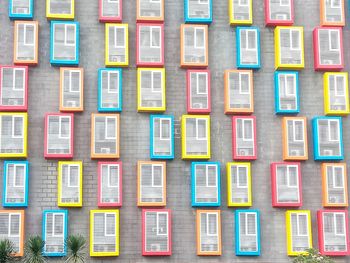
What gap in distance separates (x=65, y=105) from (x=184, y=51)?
18.5 ft

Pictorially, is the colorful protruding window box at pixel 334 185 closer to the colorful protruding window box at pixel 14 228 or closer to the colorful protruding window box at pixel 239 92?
the colorful protruding window box at pixel 239 92

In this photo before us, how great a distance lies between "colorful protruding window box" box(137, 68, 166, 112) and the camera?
33844 mm

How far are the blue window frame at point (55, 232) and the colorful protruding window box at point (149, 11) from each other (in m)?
9.11

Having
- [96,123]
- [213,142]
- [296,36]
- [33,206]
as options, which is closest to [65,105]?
[96,123]

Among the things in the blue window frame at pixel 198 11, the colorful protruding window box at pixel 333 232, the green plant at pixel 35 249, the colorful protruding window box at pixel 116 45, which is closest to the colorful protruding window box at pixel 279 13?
the blue window frame at pixel 198 11

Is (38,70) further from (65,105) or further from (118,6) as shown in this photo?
(118,6)

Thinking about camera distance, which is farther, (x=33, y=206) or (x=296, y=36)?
(x=296, y=36)

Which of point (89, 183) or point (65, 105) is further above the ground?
point (65, 105)

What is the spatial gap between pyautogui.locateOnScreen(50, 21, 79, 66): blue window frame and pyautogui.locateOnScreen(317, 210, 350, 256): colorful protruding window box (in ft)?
40.8

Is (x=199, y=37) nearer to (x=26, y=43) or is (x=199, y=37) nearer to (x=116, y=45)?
(x=116, y=45)

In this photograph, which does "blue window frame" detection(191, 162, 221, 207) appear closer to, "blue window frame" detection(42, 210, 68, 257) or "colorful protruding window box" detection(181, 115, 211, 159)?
→ "colorful protruding window box" detection(181, 115, 211, 159)

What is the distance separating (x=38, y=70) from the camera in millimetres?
34188

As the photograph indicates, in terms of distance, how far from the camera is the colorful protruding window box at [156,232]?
→ 32.6 metres

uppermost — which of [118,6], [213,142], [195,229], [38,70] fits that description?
[118,6]
